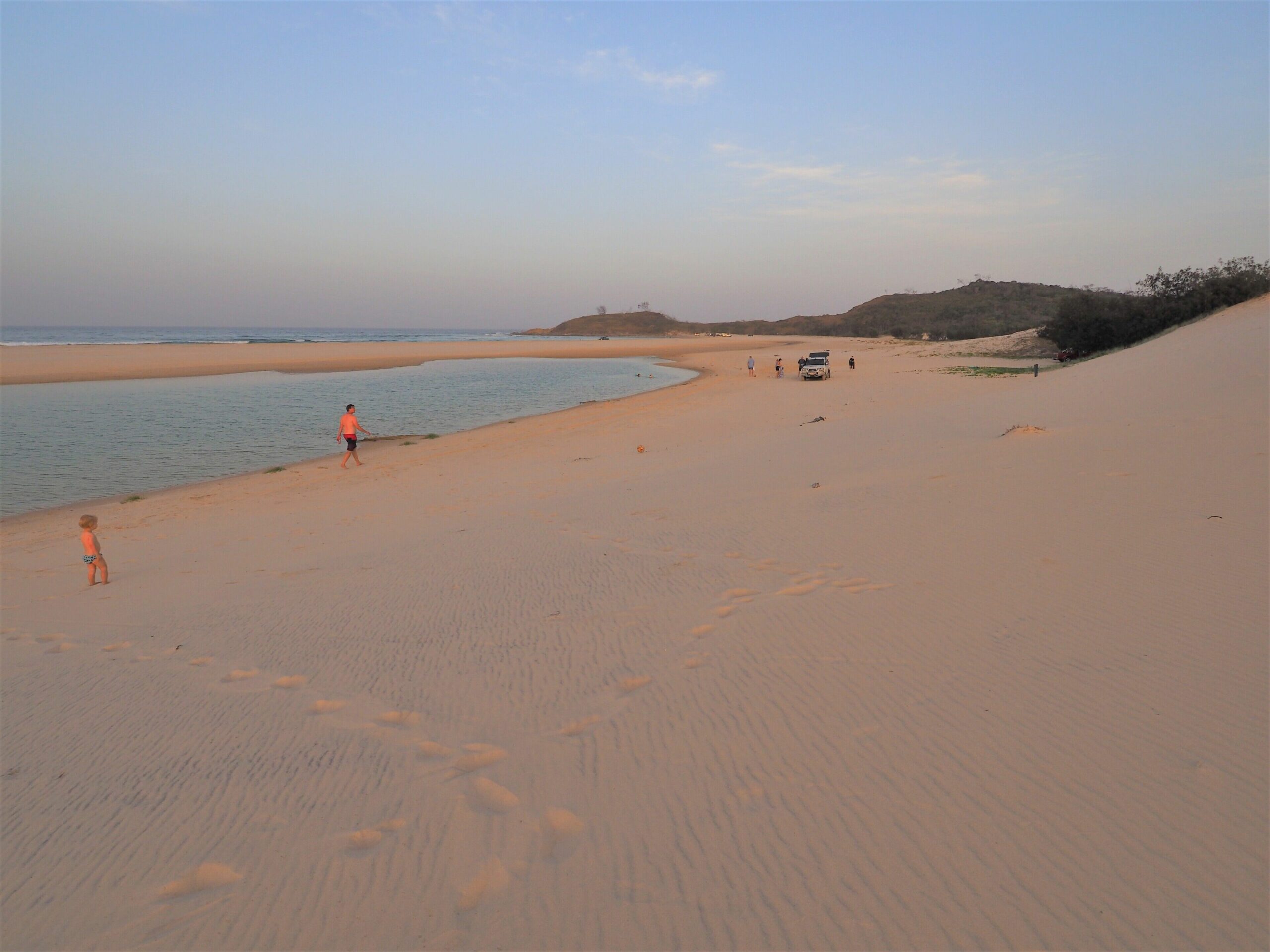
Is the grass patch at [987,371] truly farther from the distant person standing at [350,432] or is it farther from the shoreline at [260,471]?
the distant person standing at [350,432]

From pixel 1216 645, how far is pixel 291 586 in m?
8.62

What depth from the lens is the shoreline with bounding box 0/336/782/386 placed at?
41.8 metres

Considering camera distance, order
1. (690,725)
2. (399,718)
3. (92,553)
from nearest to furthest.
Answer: (690,725) → (399,718) → (92,553)

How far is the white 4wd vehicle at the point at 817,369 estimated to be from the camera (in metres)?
35.4

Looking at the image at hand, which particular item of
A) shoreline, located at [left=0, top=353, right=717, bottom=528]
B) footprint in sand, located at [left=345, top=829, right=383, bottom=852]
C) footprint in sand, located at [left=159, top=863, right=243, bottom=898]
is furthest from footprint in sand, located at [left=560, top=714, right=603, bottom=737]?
shoreline, located at [left=0, top=353, right=717, bottom=528]

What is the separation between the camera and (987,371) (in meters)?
29.5

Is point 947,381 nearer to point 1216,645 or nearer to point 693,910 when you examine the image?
point 1216,645

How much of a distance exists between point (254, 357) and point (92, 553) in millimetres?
56948

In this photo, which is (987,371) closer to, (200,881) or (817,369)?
(817,369)

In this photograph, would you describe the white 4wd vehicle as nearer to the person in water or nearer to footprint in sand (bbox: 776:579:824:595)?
footprint in sand (bbox: 776:579:824:595)

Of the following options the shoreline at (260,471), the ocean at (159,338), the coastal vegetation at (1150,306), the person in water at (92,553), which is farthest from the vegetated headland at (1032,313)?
the ocean at (159,338)

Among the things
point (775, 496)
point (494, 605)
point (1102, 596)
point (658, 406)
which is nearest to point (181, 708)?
point (494, 605)

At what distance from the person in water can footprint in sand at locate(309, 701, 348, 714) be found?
5.90 m

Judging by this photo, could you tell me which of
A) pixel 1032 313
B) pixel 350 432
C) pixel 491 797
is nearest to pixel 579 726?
pixel 491 797
